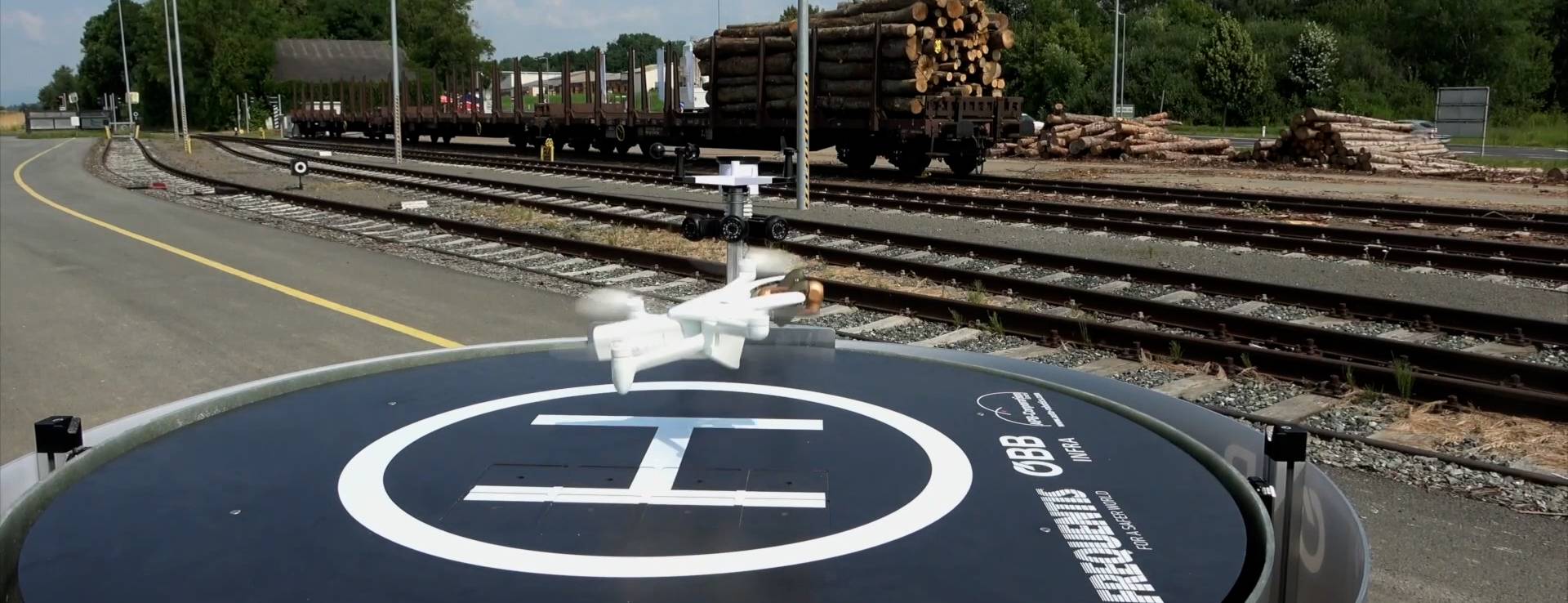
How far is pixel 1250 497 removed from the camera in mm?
2010

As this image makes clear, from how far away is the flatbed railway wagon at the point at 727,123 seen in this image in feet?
76.2

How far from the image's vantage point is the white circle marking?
1.74 meters

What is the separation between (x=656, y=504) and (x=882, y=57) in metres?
22.5

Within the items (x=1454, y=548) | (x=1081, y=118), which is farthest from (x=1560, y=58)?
(x=1454, y=548)

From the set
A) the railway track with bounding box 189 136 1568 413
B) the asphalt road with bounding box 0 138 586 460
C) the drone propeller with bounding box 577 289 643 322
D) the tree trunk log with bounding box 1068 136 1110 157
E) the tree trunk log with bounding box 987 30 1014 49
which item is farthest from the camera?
the tree trunk log with bounding box 1068 136 1110 157

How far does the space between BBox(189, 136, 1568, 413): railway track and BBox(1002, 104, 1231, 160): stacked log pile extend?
780 inches

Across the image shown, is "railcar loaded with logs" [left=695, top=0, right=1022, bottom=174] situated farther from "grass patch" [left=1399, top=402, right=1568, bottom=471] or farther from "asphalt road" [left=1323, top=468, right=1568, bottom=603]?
"asphalt road" [left=1323, top=468, right=1568, bottom=603]

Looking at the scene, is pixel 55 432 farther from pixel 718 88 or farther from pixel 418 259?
pixel 718 88

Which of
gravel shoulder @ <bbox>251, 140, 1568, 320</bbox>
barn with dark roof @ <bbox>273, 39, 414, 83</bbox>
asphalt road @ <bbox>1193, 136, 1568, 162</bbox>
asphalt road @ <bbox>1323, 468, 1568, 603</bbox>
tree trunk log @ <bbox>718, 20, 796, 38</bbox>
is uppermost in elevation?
barn with dark roof @ <bbox>273, 39, 414, 83</bbox>

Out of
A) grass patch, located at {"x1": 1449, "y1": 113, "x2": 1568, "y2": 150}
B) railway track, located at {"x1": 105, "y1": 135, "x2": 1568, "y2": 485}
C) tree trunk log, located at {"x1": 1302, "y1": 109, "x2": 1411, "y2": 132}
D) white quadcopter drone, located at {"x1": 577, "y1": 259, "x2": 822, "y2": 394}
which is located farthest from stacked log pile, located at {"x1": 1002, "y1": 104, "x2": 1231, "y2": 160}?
white quadcopter drone, located at {"x1": 577, "y1": 259, "x2": 822, "y2": 394}

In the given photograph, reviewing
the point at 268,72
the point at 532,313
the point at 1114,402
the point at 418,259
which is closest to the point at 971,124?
the point at 418,259

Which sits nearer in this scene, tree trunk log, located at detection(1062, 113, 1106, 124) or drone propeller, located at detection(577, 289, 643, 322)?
drone propeller, located at detection(577, 289, 643, 322)

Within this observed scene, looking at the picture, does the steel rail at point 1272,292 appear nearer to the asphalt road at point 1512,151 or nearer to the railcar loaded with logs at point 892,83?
the railcar loaded with logs at point 892,83

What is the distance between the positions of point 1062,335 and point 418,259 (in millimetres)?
7539
